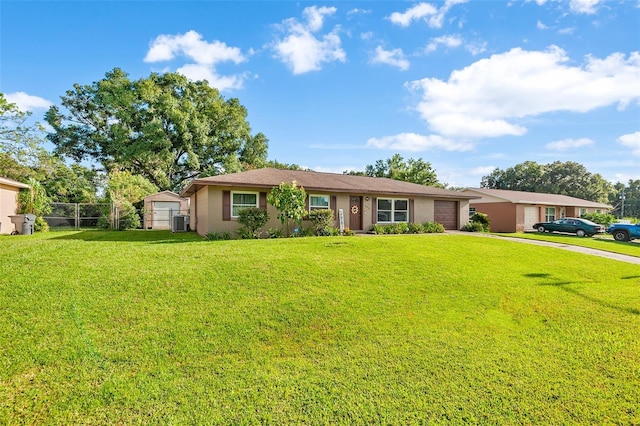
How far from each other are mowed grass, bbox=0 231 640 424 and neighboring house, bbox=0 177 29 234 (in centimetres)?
1074

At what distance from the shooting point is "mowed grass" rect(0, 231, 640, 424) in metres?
3.47

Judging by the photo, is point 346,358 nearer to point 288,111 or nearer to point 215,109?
point 288,111

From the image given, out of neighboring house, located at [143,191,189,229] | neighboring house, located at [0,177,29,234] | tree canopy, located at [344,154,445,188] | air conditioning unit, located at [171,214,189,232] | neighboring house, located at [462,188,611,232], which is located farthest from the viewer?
tree canopy, located at [344,154,445,188]

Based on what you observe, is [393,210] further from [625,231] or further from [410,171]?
[410,171]

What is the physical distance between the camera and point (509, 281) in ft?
26.3

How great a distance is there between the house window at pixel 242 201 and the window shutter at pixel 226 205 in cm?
16

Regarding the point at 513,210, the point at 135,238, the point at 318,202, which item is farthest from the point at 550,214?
the point at 135,238

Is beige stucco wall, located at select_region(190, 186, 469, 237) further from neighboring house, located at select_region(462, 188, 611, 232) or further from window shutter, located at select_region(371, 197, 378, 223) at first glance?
neighboring house, located at select_region(462, 188, 611, 232)

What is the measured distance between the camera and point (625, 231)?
19.1 m

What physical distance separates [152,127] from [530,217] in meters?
33.6

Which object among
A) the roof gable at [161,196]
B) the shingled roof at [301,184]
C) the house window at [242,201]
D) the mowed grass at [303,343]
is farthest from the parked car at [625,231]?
the roof gable at [161,196]

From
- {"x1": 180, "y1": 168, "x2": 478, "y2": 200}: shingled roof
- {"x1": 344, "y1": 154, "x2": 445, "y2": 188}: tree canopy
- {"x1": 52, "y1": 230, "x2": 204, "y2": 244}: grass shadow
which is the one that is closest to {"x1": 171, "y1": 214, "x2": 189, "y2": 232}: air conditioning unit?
{"x1": 180, "y1": 168, "x2": 478, "y2": 200}: shingled roof

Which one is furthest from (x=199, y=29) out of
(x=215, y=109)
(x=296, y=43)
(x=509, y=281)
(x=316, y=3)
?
(x=215, y=109)

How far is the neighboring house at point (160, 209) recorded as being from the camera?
918 inches
